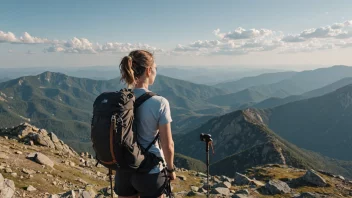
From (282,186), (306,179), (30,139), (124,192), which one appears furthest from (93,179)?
(306,179)

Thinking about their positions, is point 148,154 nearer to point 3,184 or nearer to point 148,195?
point 148,195

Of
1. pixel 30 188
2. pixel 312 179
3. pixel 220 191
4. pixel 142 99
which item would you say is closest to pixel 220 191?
pixel 220 191

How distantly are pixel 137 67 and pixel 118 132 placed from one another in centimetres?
174

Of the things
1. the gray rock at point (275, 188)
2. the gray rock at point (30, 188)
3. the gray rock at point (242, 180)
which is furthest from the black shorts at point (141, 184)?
the gray rock at point (242, 180)

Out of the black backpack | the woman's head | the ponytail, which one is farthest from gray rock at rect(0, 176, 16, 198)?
the ponytail

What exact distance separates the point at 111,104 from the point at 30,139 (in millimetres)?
39972

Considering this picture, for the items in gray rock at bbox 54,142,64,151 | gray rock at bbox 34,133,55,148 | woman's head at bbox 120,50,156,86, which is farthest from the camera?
gray rock at bbox 54,142,64,151

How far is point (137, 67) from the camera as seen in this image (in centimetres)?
694

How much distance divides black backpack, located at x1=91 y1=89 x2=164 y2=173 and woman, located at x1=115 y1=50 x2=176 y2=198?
0.21 metres

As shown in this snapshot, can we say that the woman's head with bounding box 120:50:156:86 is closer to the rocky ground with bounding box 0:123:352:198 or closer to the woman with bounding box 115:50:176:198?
the woman with bounding box 115:50:176:198

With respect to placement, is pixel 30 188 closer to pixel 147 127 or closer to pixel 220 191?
pixel 220 191

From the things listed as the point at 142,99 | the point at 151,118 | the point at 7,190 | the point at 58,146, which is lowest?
the point at 58,146

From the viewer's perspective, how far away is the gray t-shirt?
6508 mm

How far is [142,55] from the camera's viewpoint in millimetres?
7008
